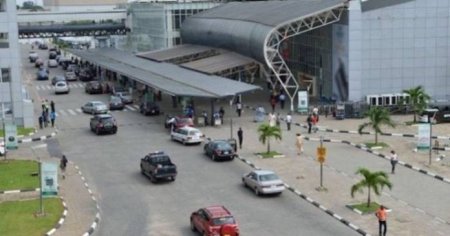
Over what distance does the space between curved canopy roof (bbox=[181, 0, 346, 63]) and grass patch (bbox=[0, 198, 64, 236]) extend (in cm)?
3343

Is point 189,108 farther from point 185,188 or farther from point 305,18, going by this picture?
point 185,188

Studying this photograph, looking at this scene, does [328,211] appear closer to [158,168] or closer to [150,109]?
[158,168]

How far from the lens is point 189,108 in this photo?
58969 mm

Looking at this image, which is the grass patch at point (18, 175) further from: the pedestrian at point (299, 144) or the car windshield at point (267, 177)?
the pedestrian at point (299, 144)

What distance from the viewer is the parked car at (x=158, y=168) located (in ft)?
125

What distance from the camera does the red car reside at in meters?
28.0

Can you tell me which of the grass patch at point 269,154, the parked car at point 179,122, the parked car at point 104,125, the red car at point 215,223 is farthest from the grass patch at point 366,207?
the parked car at point 104,125

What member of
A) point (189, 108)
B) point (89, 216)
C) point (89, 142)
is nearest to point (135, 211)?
point (89, 216)

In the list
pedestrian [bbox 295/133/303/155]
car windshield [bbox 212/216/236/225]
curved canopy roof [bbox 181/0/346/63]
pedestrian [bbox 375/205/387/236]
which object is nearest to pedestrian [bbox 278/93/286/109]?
curved canopy roof [bbox 181/0/346/63]

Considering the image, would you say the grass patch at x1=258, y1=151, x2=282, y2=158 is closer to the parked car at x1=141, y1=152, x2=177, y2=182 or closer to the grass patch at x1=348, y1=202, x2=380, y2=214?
the parked car at x1=141, y1=152, x2=177, y2=182

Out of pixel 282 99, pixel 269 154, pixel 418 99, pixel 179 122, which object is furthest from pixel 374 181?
pixel 282 99

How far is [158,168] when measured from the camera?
125 feet

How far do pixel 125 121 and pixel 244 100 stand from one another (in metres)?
14.5

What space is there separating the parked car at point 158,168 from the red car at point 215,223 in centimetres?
887
